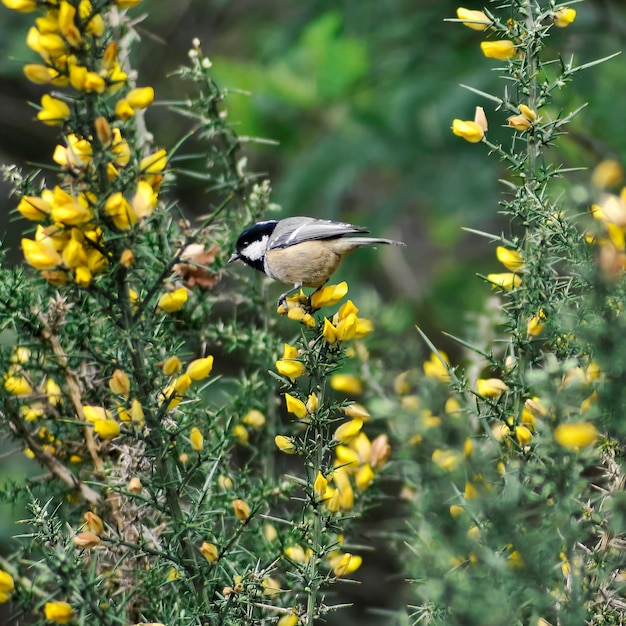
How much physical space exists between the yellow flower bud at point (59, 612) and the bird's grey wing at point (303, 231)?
5.14 ft

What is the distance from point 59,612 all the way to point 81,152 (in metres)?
0.79

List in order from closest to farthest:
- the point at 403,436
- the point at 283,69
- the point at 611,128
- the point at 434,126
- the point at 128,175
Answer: the point at 403,436
the point at 128,175
the point at 611,128
the point at 283,69
the point at 434,126

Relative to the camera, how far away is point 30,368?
1.93 m

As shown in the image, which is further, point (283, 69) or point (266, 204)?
point (283, 69)

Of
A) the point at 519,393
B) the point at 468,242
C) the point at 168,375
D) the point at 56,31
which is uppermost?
the point at 56,31

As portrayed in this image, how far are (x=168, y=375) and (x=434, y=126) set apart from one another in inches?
149

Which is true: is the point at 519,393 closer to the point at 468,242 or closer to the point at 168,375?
the point at 168,375

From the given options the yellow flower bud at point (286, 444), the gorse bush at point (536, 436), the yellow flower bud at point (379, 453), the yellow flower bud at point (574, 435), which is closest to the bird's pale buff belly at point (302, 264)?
the yellow flower bud at point (379, 453)

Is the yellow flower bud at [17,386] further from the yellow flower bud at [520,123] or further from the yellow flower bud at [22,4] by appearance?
the yellow flower bud at [520,123]

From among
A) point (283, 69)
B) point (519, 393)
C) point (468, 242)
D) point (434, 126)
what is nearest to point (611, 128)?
point (434, 126)

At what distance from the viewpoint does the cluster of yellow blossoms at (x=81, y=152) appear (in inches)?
57.0

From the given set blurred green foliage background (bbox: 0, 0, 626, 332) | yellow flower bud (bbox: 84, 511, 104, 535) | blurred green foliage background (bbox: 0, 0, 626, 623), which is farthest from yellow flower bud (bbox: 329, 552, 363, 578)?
blurred green foliage background (bbox: 0, 0, 626, 332)

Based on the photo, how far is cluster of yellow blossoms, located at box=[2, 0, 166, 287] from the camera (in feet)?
4.75

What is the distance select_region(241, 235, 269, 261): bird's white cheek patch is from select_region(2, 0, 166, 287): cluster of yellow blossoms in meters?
0.94
